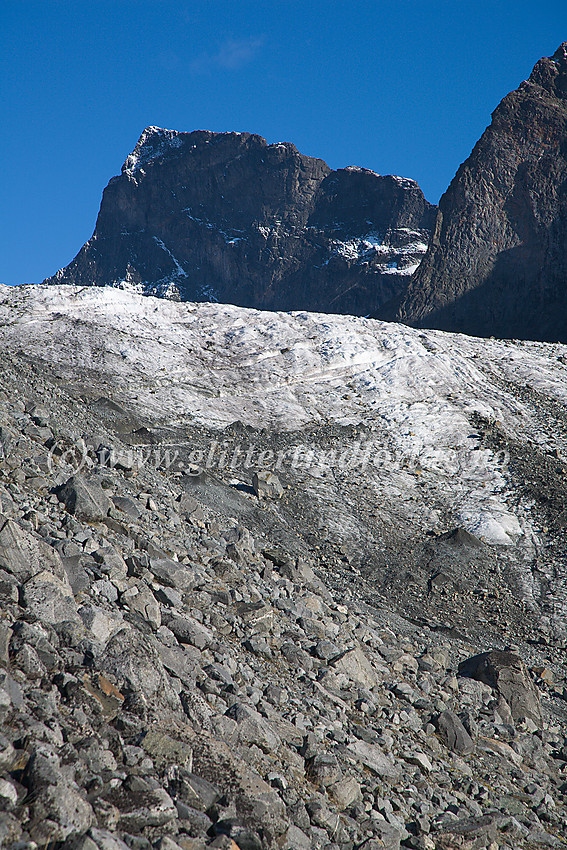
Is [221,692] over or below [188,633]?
below

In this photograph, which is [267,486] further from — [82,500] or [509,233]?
[509,233]

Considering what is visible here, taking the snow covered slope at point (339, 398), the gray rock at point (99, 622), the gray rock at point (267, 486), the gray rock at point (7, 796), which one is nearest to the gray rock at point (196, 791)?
the gray rock at point (7, 796)

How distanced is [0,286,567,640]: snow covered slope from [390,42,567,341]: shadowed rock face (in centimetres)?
6679

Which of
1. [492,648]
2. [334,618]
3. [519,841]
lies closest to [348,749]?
[519,841]

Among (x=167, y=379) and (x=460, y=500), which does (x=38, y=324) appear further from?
(x=460, y=500)

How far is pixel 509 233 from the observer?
109 meters

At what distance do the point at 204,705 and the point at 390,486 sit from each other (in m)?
15.3

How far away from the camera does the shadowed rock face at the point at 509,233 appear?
322ft

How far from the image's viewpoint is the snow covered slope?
1860cm

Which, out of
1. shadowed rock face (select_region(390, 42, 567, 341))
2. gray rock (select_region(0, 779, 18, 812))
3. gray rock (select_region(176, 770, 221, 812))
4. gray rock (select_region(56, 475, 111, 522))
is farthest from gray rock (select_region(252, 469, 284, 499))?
shadowed rock face (select_region(390, 42, 567, 341))

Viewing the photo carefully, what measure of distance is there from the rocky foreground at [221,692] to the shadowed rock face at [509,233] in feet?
289

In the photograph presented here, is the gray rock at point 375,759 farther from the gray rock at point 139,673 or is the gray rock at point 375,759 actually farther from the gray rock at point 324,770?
the gray rock at point 139,673

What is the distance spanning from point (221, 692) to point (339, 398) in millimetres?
21177

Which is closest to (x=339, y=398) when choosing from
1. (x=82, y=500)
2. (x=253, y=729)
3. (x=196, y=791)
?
(x=82, y=500)
